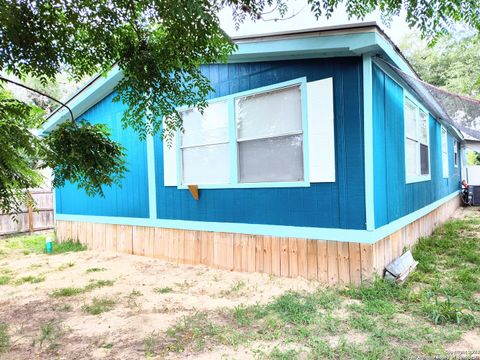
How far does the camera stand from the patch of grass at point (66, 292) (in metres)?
4.10

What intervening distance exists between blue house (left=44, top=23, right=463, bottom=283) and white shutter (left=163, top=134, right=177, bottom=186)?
3 centimetres

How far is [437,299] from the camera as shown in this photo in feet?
10.8

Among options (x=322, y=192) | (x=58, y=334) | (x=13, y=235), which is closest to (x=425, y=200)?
(x=322, y=192)

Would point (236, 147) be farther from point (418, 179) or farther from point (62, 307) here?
point (418, 179)

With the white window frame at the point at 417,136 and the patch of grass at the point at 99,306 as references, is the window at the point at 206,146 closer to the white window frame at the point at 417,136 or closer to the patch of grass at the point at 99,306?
the patch of grass at the point at 99,306

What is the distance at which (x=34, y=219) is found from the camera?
9.77 metres

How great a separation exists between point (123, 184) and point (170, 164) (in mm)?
1474

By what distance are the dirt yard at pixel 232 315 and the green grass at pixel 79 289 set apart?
0.01 meters

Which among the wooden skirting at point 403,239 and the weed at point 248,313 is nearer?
the weed at point 248,313

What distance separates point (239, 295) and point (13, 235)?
823cm

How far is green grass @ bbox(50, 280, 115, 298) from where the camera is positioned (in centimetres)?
410

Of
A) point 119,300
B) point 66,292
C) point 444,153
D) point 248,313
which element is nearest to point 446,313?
point 248,313

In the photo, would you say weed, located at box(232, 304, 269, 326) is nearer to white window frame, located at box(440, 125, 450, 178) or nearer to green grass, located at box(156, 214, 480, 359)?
green grass, located at box(156, 214, 480, 359)

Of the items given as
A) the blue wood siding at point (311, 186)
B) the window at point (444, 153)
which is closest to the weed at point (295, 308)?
the blue wood siding at point (311, 186)
